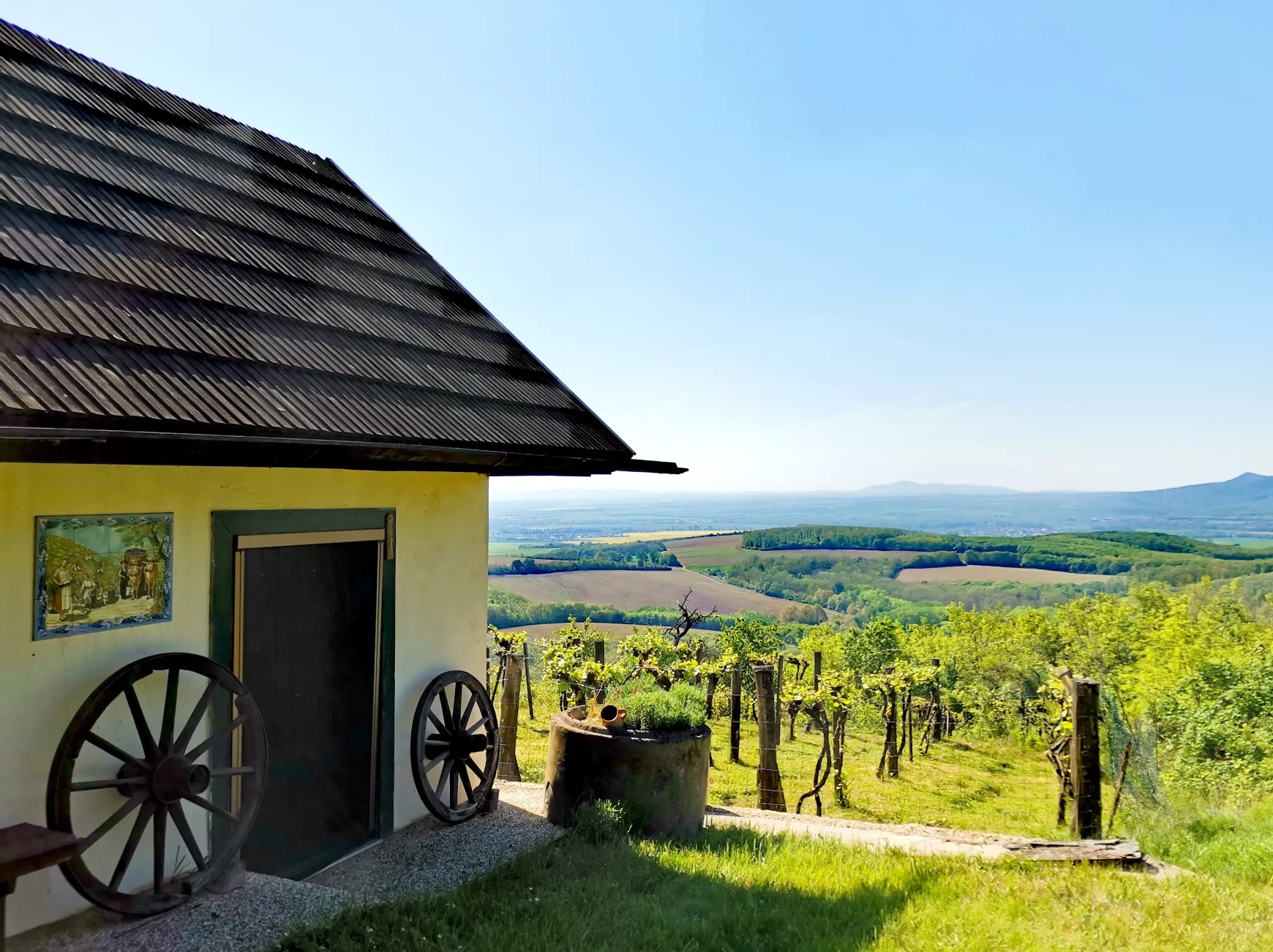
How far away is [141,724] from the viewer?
3451 mm

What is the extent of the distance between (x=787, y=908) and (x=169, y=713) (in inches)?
121

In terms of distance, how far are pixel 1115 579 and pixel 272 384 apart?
65.3 meters

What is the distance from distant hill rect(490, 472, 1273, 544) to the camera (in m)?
107

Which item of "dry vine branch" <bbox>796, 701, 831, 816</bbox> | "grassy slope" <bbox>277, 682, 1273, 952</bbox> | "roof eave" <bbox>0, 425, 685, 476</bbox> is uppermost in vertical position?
"roof eave" <bbox>0, 425, 685, 476</bbox>

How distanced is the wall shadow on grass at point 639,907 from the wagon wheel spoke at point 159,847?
0.73 meters

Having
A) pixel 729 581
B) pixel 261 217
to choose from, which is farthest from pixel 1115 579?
pixel 261 217

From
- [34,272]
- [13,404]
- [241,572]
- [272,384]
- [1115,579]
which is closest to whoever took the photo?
[13,404]

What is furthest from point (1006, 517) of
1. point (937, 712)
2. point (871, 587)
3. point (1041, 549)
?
point (937, 712)

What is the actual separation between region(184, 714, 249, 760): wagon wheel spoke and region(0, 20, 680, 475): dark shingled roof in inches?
49.7

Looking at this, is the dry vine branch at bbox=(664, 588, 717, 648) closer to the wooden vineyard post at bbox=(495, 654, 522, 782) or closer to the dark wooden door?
the wooden vineyard post at bbox=(495, 654, 522, 782)

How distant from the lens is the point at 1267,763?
9711mm

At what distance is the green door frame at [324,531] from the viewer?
13.0ft

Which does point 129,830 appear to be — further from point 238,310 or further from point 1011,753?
point 1011,753

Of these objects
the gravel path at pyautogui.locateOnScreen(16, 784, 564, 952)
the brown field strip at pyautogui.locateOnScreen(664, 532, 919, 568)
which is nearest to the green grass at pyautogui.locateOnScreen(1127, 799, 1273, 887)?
the gravel path at pyautogui.locateOnScreen(16, 784, 564, 952)
